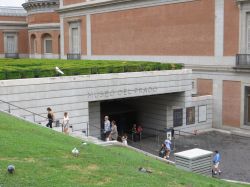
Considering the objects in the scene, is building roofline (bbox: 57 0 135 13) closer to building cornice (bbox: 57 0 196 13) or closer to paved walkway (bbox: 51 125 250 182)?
building cornice (bbox: 57 0 196 13)

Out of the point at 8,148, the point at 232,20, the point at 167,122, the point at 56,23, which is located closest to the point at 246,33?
the point at 232,20

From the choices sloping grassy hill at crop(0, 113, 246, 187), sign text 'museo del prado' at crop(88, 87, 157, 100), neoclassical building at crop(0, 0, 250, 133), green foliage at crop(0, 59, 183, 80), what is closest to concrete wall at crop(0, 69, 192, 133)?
sign text 'museo del prado' at crop(88, 87, 157, 100)

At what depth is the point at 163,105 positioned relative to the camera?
2994cm

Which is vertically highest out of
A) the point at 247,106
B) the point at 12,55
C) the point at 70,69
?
the point at 12,55

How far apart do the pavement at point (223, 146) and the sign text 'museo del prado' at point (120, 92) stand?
322cm

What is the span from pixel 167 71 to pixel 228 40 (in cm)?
546

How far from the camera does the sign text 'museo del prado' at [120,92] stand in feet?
81.8

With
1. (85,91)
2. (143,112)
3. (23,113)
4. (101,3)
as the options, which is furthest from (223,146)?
(101,3)

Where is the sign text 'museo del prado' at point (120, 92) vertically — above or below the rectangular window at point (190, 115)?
above

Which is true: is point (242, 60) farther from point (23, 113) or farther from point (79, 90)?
point (23, 113)

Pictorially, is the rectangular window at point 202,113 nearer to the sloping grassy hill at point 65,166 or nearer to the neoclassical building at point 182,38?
the neoclassical building at point 182,38

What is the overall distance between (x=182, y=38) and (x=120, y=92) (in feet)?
32.9

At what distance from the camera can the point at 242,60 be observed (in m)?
29.4

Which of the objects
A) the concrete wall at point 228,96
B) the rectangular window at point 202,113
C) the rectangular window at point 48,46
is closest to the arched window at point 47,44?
the rectangular window at point 48,46
